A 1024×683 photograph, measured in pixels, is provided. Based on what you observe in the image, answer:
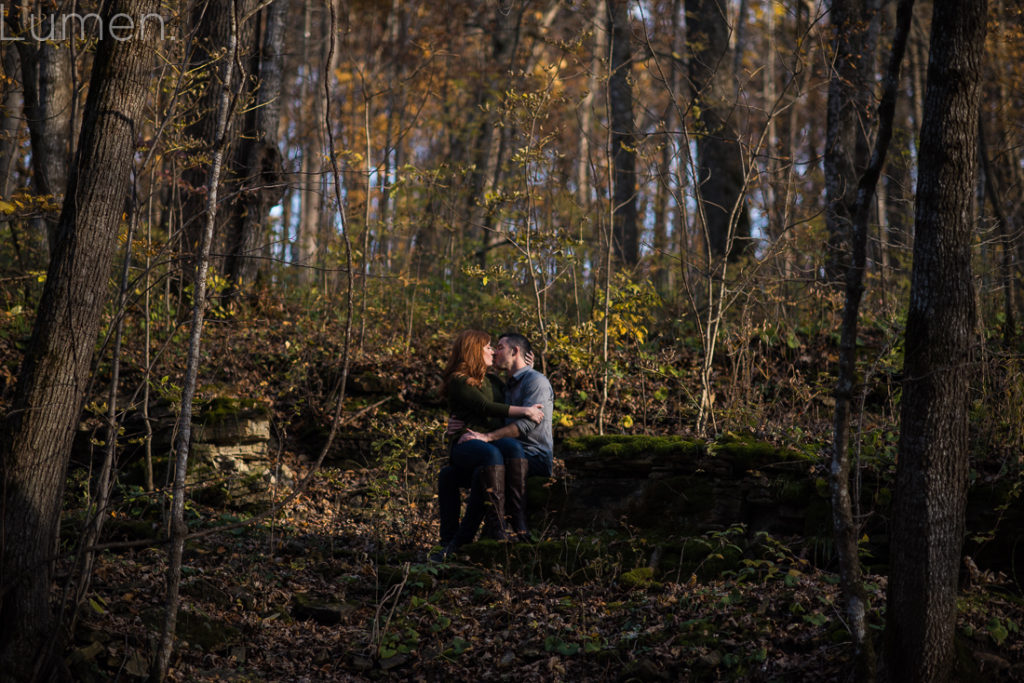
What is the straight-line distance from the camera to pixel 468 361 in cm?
622

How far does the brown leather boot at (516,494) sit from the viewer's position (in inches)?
237

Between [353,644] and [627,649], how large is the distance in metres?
1.71

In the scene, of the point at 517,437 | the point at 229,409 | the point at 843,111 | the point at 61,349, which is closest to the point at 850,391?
the point at 517,437

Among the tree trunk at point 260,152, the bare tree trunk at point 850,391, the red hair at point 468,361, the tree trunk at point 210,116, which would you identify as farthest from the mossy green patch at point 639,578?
the tree trunk at point 260,152

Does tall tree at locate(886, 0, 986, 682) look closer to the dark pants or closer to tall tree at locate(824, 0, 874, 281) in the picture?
the dark pants

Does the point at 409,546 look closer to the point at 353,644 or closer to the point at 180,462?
the point at 353,644

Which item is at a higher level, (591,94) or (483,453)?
(591,94)

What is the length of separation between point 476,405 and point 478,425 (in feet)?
0.61

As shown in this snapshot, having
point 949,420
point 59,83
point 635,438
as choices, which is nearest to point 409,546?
point 635,438

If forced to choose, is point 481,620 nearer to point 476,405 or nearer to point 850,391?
point 476,405

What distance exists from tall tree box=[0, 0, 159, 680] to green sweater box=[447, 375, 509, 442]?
2.56m

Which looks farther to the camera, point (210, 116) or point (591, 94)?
point (591, 94)

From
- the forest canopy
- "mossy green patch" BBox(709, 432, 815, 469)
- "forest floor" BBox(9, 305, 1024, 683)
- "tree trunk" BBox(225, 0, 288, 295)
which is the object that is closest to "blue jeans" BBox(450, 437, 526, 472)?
"forest floor" BBox(9, 305, 1024, 683)

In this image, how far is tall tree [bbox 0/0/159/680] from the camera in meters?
4.12
